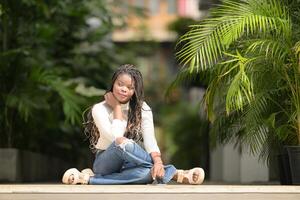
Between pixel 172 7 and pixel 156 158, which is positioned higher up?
pixel 172 7

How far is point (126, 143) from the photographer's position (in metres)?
4.84

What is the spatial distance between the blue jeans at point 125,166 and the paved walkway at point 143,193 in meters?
0.48

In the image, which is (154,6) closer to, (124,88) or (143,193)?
(124,88)

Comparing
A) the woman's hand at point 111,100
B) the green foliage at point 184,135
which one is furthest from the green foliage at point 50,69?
the green foliage at point 184,135

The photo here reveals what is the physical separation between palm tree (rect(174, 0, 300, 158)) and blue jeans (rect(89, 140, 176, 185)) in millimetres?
789

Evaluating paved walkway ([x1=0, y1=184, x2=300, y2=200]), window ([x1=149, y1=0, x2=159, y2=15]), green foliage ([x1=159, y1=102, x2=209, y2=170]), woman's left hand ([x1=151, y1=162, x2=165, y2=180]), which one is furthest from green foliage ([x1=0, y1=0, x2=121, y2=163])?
window ([x1=149, y1=0, x2=159, y2=15])

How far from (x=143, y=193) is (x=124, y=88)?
→ 0.99 meters

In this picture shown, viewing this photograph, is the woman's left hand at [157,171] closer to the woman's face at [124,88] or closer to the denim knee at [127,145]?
the denim knee at [127,145]

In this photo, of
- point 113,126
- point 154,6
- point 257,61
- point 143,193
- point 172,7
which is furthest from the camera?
point 154,6

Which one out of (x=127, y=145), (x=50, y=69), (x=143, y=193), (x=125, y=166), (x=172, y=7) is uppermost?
(x=172, y=7)

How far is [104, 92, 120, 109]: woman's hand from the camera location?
16.6 feet

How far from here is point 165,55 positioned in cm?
2844

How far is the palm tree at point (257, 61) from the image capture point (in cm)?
538

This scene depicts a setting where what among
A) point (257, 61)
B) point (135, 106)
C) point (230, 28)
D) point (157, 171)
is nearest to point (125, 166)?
point (157, 171)
